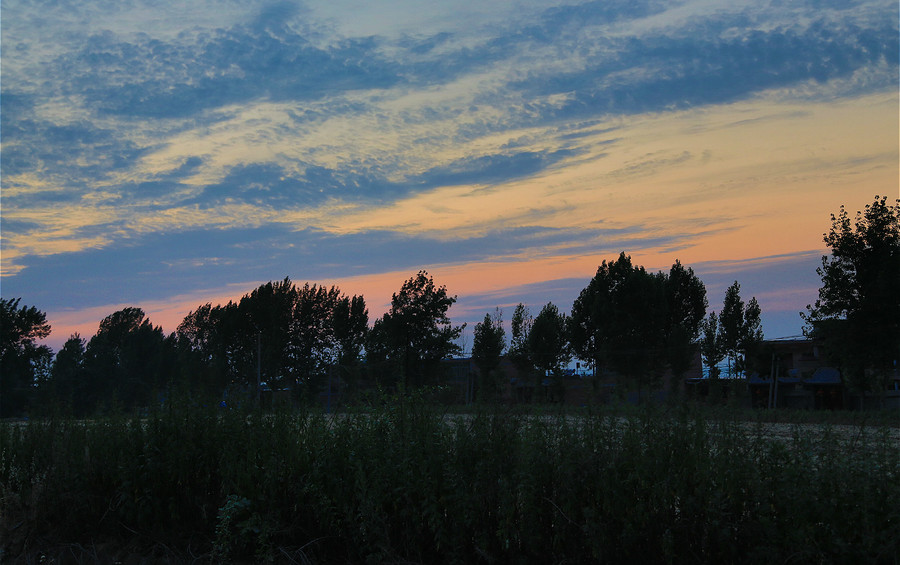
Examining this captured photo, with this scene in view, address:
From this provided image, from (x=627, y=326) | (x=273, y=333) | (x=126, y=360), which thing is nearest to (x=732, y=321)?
(x=627, y=326)

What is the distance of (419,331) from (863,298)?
2291cm

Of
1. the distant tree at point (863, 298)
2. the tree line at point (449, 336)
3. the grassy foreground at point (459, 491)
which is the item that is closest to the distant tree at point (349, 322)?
the tree line at point (449, 336)

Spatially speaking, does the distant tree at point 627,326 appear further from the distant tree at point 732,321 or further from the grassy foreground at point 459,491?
the grassy foreground at point 459,491

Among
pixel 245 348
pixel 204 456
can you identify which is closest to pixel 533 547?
pixel 204 456

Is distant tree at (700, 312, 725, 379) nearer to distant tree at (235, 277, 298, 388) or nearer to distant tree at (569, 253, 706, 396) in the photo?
distant tree at (569, 253, 706, 396)

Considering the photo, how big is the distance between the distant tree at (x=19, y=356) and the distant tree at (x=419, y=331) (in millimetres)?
21761

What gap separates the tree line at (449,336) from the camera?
3164cm

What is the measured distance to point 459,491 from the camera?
6.05m

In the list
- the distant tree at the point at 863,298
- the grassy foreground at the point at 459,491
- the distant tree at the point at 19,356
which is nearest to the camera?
the grassy foreground at the point at 459,491

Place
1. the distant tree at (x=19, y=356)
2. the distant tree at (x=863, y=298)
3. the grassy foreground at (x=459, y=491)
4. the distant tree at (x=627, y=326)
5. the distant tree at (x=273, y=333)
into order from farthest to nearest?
the distant tree at (x=273, y=333) < the distant tree at (x=19, y=356) < the distant tree at (x=627, y=326) < the distant tree at (x=863, y=298) < the grassy foreground at (x=459, y=491)

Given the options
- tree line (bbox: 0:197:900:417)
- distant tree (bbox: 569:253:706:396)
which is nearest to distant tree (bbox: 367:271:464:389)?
tree line (bbox: 0:197:900:417)

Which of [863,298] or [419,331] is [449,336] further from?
[863,298]

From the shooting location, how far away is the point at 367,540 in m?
6.54

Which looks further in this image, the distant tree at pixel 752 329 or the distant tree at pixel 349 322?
the distant tree at pixel 349 322
